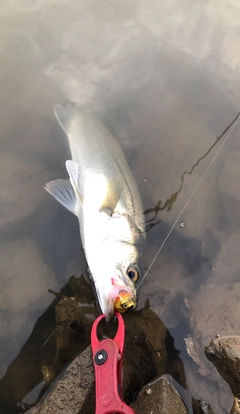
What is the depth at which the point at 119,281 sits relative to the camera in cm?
270

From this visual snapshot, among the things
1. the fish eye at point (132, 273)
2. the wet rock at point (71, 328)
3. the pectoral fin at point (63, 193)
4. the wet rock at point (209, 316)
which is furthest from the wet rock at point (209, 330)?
the pectoral fin at point (63, 193)

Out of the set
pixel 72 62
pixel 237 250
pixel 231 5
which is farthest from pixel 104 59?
pixel 237 250

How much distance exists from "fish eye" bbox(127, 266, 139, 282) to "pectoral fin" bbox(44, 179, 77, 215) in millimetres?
933

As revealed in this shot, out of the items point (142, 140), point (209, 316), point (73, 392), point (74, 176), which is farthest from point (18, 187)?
point (209, 316)

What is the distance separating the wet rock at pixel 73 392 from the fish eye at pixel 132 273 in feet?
2.32

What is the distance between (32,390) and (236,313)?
201 cm

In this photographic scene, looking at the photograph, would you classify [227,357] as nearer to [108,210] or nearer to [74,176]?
[108,210]

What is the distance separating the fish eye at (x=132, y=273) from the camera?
2.84 metres

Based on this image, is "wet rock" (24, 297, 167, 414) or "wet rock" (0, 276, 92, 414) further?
"wet rock" (0, 276, 92, 414)

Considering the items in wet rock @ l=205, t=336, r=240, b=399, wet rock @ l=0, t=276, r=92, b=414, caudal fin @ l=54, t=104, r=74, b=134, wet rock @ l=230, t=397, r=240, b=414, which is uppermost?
caudal fin @ l=54, t=104, r=74, b=134

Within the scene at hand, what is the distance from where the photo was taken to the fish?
2723mm

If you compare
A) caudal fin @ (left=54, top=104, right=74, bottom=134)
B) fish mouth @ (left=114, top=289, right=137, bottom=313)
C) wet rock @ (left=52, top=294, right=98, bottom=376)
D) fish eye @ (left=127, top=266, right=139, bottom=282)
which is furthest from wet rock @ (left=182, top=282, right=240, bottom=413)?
caudal fin @ (left=54, top=104, right=74, bottom=134)

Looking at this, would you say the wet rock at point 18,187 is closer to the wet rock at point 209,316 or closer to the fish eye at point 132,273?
the fish eye at point 132,273

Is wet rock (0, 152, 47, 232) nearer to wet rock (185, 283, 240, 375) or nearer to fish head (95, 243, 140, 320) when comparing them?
fish head (95, 243, 140, 320)
